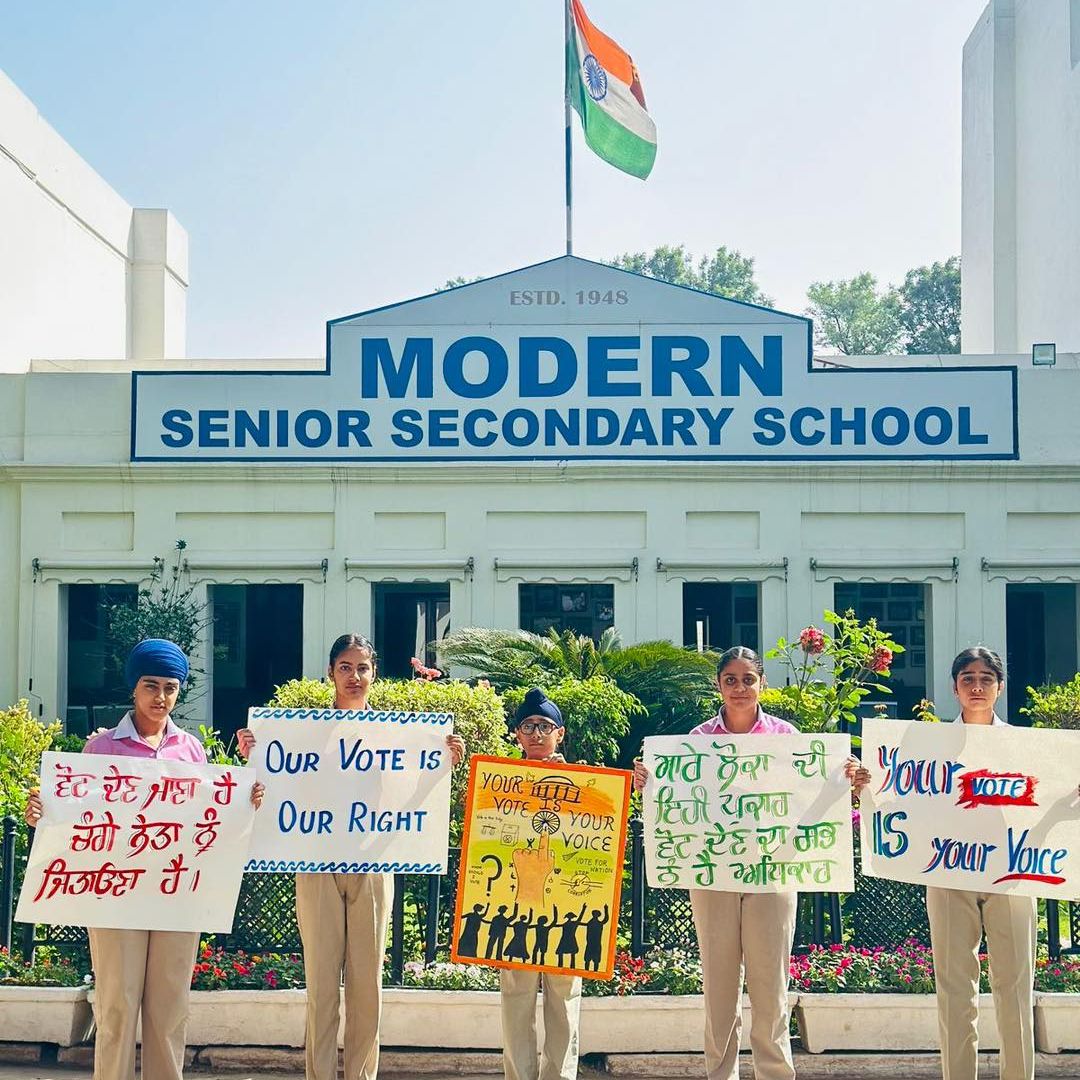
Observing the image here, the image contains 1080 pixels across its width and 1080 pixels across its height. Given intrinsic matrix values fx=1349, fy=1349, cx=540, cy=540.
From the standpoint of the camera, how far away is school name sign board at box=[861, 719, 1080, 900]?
5551 mm

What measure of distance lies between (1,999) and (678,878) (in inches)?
127

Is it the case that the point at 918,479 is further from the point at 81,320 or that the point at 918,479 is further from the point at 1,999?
the point at 81,320

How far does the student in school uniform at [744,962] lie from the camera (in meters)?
5.42

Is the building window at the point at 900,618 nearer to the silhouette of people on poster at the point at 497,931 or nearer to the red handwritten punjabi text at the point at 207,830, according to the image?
the silhouette of people on poster at the point at 497,931

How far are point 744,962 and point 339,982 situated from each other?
1.66 m

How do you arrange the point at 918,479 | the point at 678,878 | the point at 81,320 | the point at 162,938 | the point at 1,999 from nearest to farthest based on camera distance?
the point at 162,938
the point at 678,878
the point at 1,999
the point at 918,479
the point at 81,320

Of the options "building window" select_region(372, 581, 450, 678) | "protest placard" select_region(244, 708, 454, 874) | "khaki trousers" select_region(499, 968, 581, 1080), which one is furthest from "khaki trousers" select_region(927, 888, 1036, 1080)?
"building window" select_region(372, 581, 450, 678)

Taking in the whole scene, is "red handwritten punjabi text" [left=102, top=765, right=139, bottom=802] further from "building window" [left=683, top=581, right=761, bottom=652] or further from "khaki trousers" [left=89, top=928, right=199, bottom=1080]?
"building window" [left=683, top=581, right=761, bottom=652]

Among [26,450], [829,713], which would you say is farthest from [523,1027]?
→ [26,450]

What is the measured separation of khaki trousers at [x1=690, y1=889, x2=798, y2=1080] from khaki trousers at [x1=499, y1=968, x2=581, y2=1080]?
0.56m

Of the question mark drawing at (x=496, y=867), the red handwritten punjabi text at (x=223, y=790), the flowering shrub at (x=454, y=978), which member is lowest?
the flowering shrub at (x=454, y=978)

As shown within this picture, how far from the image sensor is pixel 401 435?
695 inches

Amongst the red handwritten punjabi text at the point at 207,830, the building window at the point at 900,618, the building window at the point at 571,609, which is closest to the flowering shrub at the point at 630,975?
the red handwritten punjabi text at the point at 207,830

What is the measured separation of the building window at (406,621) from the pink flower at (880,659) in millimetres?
9666
